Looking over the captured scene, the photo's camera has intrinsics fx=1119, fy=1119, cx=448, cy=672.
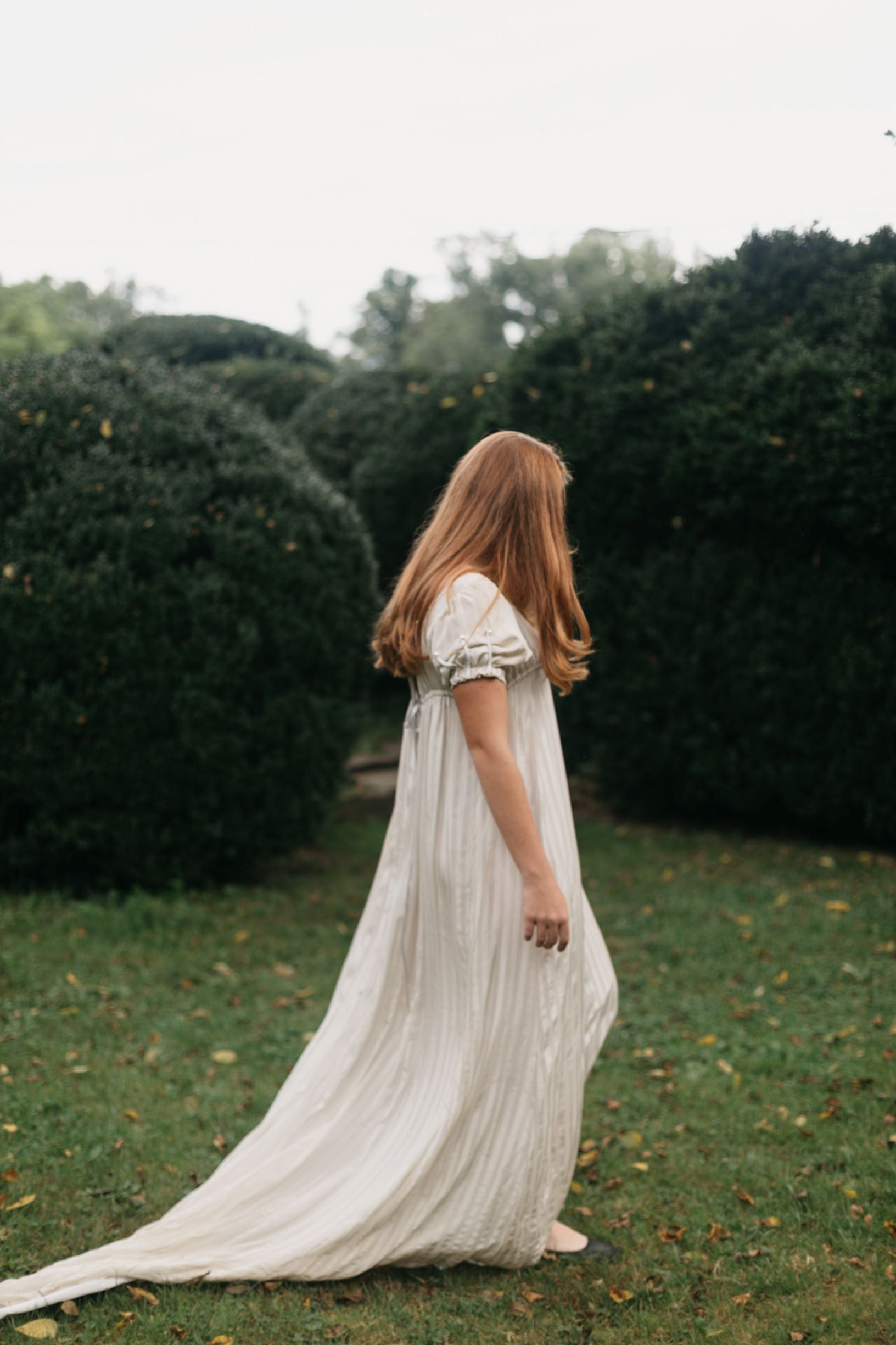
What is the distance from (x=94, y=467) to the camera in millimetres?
6648

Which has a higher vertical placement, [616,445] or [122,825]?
[616,445]

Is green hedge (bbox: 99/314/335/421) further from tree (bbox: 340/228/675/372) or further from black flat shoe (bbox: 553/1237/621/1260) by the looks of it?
tree (bbox: 340/228/675/372)

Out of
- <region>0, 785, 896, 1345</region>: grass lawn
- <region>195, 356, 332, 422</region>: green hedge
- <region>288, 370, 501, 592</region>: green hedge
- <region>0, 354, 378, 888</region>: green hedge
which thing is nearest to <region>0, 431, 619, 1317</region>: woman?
<region>0, 785, 896, 1345</region>: grass lawn

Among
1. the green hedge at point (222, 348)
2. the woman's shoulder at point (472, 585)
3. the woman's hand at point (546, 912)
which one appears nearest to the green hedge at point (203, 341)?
the green hedge at point (222, 348)

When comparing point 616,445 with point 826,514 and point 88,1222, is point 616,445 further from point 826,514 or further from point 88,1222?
point 88,1222

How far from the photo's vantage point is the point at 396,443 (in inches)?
414

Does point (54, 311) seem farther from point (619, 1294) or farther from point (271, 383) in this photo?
point (619, 1294)

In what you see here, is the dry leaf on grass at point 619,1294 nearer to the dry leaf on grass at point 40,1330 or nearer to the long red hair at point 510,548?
the dry leaf on grass at point 40,1330

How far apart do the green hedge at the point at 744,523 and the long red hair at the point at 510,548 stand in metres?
4.18

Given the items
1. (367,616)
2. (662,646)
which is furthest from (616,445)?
(367,616)

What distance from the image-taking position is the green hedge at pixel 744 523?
6969 millimetres

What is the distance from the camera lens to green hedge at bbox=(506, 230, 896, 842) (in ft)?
22.9

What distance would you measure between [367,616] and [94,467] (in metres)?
2.07

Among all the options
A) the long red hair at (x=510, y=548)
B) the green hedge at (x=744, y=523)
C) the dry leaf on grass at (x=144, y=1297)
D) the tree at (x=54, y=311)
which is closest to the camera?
the dry leaf on grass at (x=144, y=1297)
